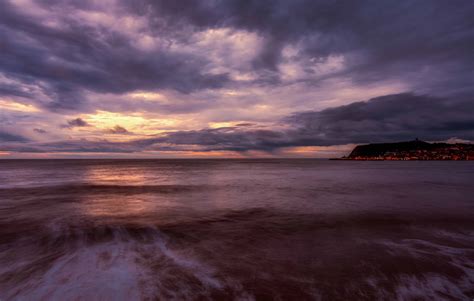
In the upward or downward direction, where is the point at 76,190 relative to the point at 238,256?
downward

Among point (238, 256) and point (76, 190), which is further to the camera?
point (76, 190)

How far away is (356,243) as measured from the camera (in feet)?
25.6

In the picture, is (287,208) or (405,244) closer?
(405,244)

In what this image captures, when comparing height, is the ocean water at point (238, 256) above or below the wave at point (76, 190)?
above

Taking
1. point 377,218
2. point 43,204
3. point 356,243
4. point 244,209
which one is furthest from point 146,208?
point 377,218

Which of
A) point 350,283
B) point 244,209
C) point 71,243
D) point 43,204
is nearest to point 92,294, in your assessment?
point 71,243

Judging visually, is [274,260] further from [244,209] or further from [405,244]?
[244,209]

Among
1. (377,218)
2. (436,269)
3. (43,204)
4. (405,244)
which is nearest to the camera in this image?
(436,269)

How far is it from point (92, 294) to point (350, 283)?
5531mm

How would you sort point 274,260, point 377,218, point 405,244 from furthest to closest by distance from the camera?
point 377,218
point 405,244
point 274,260

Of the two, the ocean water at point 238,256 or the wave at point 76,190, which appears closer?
the ocean water at point 238,256

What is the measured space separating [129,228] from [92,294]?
542 centimetres

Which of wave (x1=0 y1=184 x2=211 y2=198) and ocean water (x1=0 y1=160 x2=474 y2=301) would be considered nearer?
ocean water (x1=0 y1=160 x2=474 y2=301)

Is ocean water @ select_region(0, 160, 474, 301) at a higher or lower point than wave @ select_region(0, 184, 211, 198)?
higher
